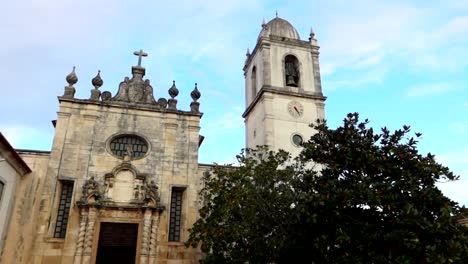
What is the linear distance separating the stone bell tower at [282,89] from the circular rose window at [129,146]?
6.60 metres

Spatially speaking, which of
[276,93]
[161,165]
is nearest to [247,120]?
[276,93]

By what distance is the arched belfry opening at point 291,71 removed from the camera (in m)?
23.2

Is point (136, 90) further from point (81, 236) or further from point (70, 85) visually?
point (81, 236)

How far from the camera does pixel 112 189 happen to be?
55.1 ft

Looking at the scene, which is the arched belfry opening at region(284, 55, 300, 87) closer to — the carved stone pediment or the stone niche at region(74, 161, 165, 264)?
the carved stone pediment

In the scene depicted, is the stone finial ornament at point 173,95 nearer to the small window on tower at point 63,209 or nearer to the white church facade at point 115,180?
the white church facade at point 115,180

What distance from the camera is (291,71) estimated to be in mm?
23906

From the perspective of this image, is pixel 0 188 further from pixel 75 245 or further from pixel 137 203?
pixel 137 203

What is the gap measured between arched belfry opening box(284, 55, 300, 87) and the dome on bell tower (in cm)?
171

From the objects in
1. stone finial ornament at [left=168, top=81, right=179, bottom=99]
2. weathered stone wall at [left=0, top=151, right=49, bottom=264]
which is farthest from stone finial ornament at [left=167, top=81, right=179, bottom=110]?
weathered stone wall at [left=0, top=151, right=49, bottom=264]

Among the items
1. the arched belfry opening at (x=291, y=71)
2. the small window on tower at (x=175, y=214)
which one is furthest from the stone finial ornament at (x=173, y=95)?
the arched belfry opening at (x=291, y=71)

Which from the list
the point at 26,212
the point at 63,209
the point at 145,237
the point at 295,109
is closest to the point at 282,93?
the point at 295,109

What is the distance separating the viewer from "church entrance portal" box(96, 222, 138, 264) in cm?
1577

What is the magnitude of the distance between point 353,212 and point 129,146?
457 inches
